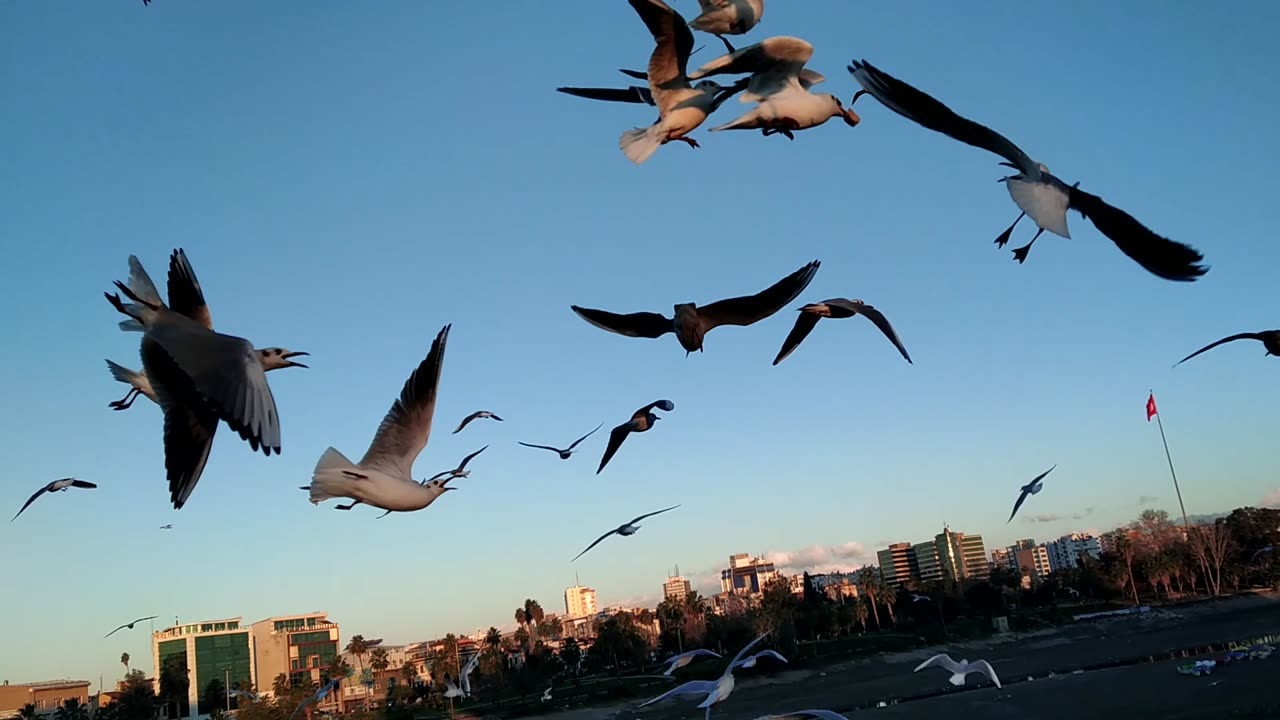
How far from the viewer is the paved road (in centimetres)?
2762

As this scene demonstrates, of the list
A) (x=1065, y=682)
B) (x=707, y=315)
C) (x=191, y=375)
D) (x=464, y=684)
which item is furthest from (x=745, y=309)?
(x=1065, y=682)

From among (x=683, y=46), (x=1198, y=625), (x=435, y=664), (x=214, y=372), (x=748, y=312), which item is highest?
(x=683, y=46)

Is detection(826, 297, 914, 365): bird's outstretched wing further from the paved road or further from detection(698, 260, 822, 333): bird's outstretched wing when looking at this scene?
the paved road

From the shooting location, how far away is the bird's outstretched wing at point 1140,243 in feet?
10.1

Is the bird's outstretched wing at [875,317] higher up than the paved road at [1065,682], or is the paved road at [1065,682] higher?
the bird's outstretched wing at [875,317]

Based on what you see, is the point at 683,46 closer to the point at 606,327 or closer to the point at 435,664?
the point at 606,327

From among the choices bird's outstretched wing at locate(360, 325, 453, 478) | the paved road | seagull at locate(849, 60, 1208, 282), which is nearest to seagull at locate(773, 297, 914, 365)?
seagull at locate(849, 60, 1208, 282)

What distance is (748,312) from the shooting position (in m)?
4.57

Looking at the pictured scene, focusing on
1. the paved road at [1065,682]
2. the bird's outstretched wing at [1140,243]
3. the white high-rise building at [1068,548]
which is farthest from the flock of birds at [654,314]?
the white high-rise building at [1068,548]

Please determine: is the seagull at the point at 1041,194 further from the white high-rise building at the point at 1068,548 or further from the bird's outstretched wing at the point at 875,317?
the white high-rise building at the point at 1068,548

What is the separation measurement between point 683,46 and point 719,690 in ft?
22.4

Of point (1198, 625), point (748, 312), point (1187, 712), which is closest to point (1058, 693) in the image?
point (1187, 712)

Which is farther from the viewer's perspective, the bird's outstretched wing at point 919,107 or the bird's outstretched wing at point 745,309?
the bird's outstretched wing at point 745,309

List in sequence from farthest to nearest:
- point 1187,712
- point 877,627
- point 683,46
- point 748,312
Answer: point 877,627
point 1187,712
point 748,312
point 683,46
